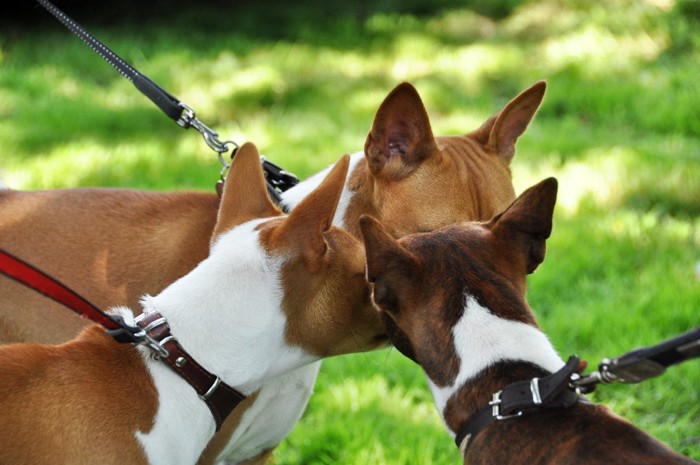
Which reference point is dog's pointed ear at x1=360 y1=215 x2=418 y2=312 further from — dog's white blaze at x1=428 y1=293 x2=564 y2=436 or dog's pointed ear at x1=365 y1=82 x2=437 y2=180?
dog's pointed ear at x1=365 y1=82 x2=437 y2=180

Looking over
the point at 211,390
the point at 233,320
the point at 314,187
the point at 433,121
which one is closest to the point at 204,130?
the point at 314,187

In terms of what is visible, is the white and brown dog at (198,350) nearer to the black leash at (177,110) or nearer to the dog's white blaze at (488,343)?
the dog's white blaze at (488,343)

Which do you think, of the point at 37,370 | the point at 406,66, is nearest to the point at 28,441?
the point at 37,370

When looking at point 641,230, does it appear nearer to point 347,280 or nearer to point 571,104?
point 571,104

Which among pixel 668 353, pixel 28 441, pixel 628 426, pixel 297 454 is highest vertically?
pixel 668 353

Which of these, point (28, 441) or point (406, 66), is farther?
point (406, 66)

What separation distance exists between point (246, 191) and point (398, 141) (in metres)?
0.73

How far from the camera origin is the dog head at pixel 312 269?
308 centimetres

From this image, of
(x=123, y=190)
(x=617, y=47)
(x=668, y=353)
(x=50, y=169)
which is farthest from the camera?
(x=617, y=47)

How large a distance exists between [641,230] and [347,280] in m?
3.42

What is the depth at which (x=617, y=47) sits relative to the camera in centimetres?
932

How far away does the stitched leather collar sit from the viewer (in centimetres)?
252

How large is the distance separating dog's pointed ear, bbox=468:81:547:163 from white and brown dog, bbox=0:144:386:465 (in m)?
1.05

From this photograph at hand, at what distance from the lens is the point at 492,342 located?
8.84ft
